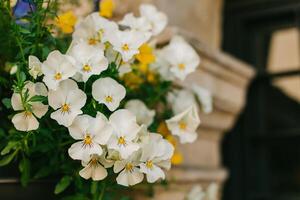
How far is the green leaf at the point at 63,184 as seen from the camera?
1.22m

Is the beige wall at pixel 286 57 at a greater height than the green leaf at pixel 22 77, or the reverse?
the green leaf at pixel 22 77

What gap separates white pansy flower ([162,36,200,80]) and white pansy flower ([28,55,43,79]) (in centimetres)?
40

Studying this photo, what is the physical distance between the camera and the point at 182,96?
147 cm

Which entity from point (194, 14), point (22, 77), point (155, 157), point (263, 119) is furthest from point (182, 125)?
point (263, 119)

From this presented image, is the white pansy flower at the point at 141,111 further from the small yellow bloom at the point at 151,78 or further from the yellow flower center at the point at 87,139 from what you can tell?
the yellow flower center at the point at 87,139

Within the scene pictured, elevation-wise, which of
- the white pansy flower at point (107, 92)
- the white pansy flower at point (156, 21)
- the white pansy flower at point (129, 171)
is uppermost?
the white pansy flower at point (156, 21)

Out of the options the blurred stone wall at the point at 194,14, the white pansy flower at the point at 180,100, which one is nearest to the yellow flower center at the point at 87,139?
the white pansy flower at the point at 180,100

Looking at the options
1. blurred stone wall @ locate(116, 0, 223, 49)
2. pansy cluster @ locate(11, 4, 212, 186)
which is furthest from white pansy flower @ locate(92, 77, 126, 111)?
blurred stone wall @ locate(116, 0, 223, 49)

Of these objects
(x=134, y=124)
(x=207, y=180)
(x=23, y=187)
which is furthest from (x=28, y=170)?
(x=207, y=180)

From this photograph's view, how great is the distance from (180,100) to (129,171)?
39 cm

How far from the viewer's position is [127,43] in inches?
47.4

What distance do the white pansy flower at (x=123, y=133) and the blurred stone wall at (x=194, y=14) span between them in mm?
605

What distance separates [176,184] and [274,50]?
2.51 feet

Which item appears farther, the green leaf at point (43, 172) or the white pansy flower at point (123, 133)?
the green leaf at point (43, 172)
